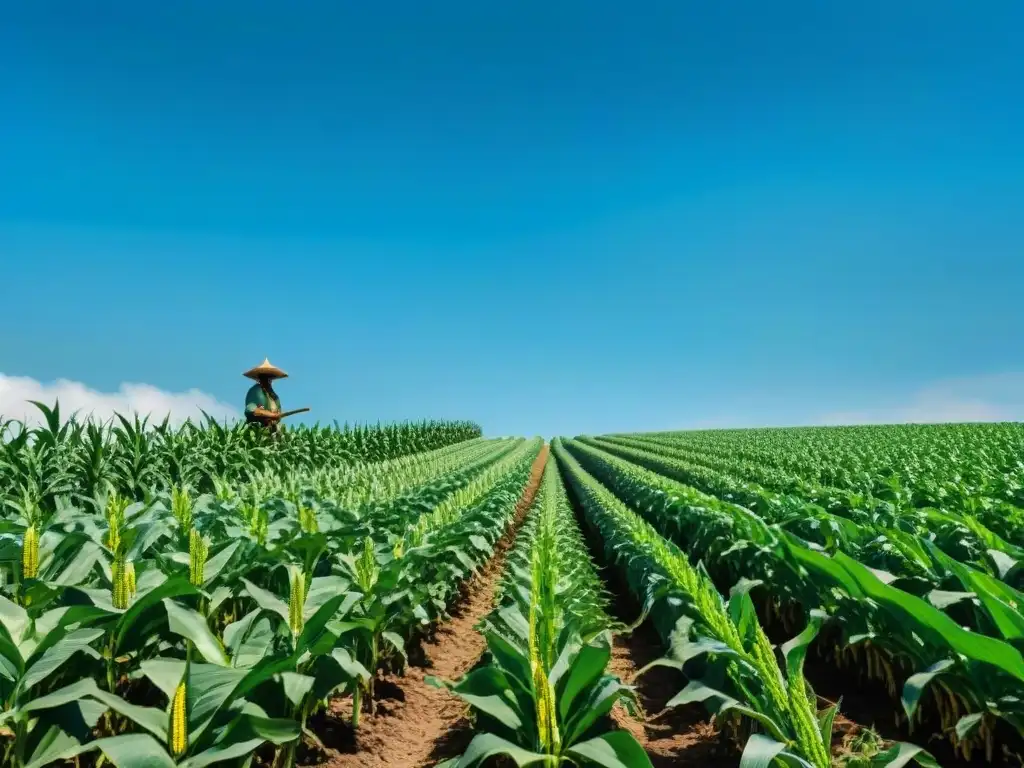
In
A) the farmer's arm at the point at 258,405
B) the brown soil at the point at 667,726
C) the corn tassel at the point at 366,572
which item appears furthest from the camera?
the farmer's arm at the point at 258,405

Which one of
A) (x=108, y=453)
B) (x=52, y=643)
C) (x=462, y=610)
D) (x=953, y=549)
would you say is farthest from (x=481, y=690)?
(x=108, y=453)

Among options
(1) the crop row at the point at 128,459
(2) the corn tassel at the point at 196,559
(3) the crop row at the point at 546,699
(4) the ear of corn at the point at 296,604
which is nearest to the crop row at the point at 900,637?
(3) the crop row at the point at 546,699

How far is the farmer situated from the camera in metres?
17.9

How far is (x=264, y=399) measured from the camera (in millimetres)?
18594

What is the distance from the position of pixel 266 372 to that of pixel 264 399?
786 mm

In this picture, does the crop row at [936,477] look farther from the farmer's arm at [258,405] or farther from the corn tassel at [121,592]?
the farmer's arm at [258,405]

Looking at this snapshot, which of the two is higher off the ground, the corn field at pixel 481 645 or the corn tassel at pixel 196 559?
the corn tassel at pixel 196 559

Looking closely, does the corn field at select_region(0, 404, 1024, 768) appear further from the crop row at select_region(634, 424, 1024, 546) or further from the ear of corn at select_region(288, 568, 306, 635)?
the crop row at select_region(634, 424, 1024, 546)

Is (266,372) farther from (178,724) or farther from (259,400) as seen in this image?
(178,724)

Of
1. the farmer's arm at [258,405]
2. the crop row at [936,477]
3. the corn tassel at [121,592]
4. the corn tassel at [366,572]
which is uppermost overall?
the farmer's arm at [258,405]

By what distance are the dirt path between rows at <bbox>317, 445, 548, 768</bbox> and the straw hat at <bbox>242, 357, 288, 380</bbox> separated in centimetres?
1372

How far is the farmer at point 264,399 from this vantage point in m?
17.9

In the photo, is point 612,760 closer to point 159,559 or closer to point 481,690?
point 481,690

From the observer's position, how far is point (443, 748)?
388 centimetres
